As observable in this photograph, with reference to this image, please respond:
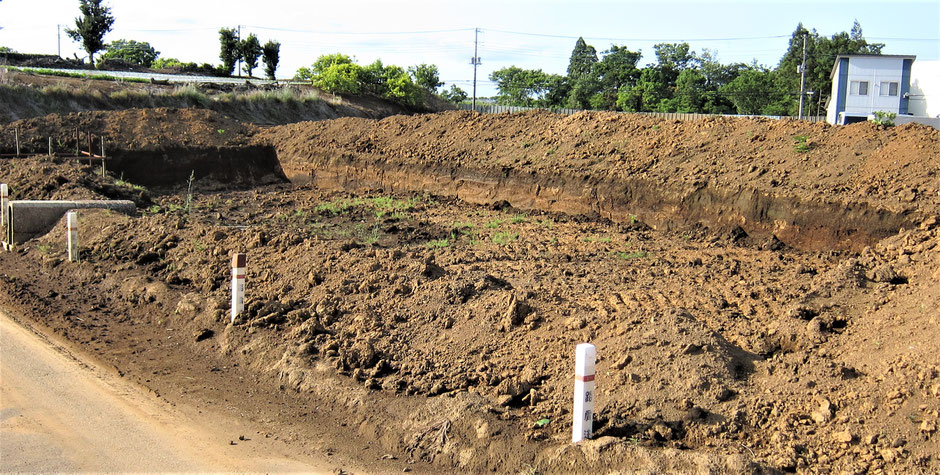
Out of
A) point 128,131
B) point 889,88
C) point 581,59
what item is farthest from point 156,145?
point 581,59

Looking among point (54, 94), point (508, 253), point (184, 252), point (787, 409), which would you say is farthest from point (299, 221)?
point (54, 94)

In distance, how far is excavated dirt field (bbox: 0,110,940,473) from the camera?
5254 mm

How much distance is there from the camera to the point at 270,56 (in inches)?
2320

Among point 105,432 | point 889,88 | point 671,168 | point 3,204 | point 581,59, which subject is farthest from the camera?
point 581,59

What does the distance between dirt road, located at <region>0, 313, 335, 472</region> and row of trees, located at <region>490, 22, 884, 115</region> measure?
50240 mm

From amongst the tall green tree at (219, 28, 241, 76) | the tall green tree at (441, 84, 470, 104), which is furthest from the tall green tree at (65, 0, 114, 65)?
the tall green tree at (441, 84, 470, 104)

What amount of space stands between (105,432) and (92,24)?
2079 inches

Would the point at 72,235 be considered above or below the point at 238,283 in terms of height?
above

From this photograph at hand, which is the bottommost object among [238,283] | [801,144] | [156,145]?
[238,283]

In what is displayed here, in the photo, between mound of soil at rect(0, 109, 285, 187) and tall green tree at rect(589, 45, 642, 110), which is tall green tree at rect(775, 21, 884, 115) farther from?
mound of soil at rect(0, 109, 285, 187)

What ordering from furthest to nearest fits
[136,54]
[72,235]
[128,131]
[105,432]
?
[136,54]
[128,131]
[72,235]
[105,432]

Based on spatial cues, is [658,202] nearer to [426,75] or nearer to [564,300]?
[564,300]

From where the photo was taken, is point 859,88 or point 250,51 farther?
point 250,51

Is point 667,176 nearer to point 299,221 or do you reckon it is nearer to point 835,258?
point 835,258
